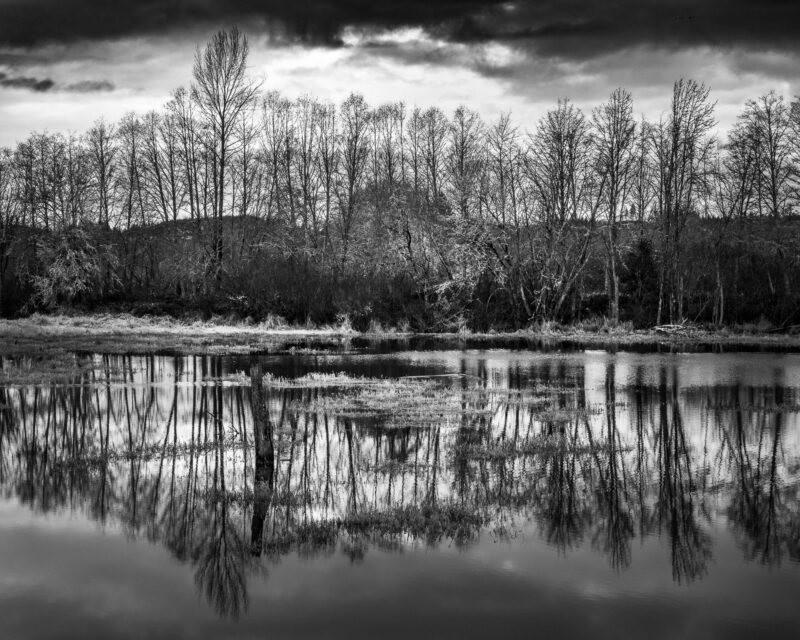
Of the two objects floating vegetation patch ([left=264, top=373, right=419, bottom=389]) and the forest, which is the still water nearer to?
floating vegetation patch ([left=264, top=373, right=419, bottom=389])

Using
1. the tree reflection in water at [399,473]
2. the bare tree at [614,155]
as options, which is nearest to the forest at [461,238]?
the bare tree at [614,155]

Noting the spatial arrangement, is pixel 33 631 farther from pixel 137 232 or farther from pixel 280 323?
pixel 137 232

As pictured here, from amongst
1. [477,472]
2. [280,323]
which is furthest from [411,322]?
[477,472]

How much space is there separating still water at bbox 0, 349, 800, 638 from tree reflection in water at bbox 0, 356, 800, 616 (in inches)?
2.1

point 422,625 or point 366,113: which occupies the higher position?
point 366,113

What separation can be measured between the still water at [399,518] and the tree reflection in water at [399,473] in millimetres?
53

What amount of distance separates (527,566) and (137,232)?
190 feet

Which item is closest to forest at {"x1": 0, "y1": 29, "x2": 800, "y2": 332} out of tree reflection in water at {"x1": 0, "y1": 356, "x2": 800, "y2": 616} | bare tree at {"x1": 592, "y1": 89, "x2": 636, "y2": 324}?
bare tree at {"x1": 592, "y1": 89, "x2": 636, "y2": 324}

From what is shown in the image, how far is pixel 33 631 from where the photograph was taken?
7.33 meters

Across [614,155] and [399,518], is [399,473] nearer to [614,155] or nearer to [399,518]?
[399,518]

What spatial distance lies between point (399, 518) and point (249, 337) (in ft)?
107

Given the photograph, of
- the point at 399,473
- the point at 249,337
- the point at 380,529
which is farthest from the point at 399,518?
the point at 249,337

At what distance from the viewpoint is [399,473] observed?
Answer: 489 inches

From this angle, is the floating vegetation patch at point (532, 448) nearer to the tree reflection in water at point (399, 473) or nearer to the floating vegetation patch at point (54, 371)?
the tree reflection in water at point (399, 473)
